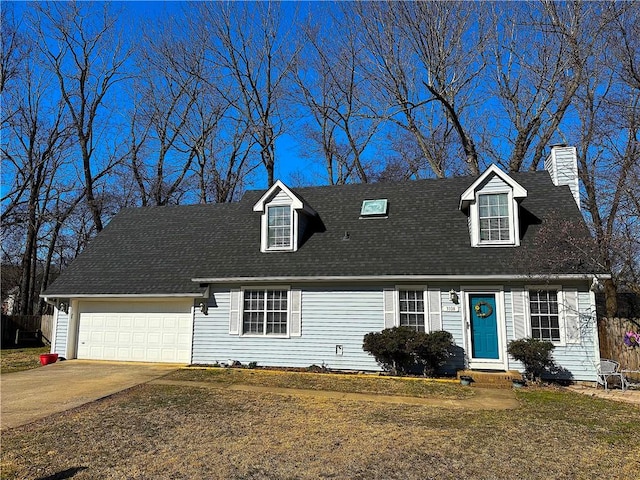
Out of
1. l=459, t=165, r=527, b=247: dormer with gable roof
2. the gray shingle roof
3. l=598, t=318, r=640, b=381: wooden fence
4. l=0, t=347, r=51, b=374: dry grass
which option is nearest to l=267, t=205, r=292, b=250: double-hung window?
the gray shingle roof

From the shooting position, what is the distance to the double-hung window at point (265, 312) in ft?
42.1

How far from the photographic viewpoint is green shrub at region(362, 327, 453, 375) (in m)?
11.0

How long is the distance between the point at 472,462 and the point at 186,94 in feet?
91.6

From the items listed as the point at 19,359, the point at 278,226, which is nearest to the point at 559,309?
the point at 278,226

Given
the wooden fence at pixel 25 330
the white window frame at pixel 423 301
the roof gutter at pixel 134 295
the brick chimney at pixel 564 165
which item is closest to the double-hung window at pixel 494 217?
the white window frame at pixel 423 301

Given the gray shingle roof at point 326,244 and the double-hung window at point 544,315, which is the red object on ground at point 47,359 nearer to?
the gray shingle roof at point 326,244

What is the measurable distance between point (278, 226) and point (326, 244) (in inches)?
66.2

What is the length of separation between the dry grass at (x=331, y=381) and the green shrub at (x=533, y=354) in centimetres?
171

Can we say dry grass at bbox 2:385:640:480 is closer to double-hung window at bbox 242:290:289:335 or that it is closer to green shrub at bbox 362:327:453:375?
green shrub at bbox 362:327:453:375

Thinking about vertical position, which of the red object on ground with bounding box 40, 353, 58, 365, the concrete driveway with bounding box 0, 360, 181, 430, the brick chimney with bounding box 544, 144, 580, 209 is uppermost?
the brick chimney with bounding box 544, 144, 580, 209

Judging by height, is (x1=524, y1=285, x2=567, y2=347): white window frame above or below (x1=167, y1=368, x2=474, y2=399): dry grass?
above

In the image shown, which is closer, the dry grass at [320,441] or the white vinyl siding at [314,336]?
the dry grass at [320,441]

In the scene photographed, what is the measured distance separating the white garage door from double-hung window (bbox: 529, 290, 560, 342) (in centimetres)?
977

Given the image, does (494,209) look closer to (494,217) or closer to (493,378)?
(494,217)
